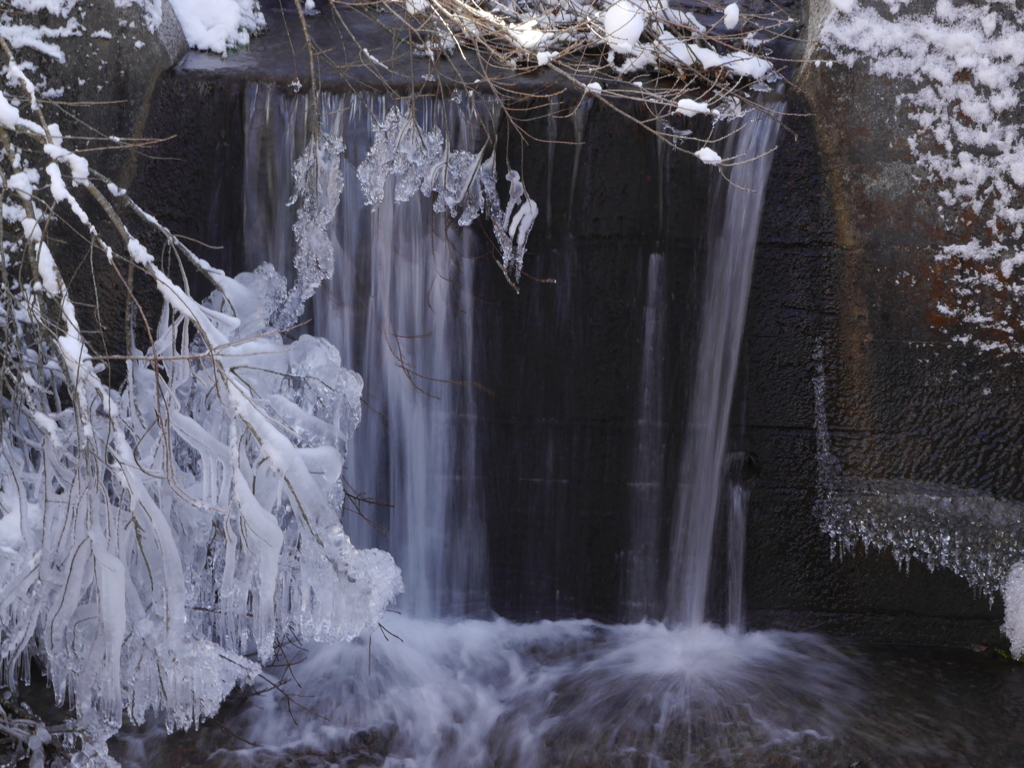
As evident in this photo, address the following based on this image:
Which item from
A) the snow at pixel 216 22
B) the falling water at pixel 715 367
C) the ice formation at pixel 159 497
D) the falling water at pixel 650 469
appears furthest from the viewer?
the snow at pixel 216 22

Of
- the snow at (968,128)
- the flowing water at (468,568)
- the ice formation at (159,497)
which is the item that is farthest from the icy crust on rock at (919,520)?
the ice formation at (159,497)

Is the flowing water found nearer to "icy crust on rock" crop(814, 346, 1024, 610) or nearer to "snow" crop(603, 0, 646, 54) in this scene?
"icy crust on rock" crop(814, 346, 1024, 610)

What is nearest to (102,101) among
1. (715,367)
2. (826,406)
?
(715,367)

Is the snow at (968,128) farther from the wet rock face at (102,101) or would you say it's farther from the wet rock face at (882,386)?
the wet rock face at (102,101)

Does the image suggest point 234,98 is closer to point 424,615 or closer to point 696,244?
point 696,244

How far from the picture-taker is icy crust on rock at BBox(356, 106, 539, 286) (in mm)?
3777

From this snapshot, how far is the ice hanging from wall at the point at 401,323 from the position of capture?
390 cm

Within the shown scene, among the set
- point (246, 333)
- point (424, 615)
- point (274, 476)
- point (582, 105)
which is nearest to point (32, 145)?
point (246, 333)

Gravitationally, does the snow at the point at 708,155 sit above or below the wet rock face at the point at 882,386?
above

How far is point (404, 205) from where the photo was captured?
13.2 ft

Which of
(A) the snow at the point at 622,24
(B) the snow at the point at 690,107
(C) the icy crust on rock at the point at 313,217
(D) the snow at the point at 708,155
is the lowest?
(C) the icy crust on rock at the point at 313,217

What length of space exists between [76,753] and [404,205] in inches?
102

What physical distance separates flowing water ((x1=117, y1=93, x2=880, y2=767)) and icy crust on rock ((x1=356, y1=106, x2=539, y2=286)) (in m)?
0.11

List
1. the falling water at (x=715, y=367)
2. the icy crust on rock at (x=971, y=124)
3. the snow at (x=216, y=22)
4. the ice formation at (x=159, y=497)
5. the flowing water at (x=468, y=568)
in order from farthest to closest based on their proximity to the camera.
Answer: the snow at (x=216, y=22) < the falling water at (x=715, y=367) < the icy crust on rock at (x=971, y=124) < the flowing water at (x=468, y=568) < the ice formation at (x=159, y=497)
